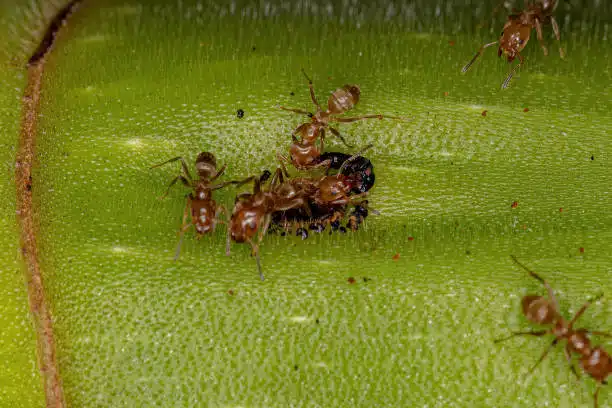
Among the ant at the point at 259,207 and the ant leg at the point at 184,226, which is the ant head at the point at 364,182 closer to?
the ant at the point at 259,207

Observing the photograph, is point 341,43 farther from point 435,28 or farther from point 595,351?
point 595,351

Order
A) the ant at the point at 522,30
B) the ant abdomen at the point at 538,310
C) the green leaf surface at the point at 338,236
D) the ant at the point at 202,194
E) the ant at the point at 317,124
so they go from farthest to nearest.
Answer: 1. the ant at the point at 522,30
2. the ant at the point at 317,124
3. the ant at the point at 202,194
4. the green leaf surface at the point at 338,236
5. the ant abdomen at the point at 538,310

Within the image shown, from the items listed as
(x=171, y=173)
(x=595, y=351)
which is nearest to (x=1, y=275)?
(x=171, y=173)

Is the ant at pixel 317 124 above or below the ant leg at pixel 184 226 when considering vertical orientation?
above

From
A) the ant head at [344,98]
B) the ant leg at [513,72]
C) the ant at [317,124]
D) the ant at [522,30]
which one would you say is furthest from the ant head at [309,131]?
the ant leg at [513,72]

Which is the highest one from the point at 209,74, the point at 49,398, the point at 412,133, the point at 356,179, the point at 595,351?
the point at 209,74
